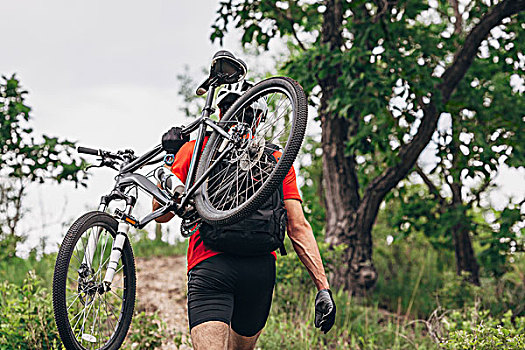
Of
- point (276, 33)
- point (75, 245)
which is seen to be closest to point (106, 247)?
point (75, 245)

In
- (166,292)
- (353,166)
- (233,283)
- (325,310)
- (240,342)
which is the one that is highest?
(353,166)

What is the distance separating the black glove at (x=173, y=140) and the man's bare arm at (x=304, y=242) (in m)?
0.65

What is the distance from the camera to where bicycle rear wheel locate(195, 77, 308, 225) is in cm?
279

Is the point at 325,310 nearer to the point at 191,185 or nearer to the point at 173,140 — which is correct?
the point at 191,185

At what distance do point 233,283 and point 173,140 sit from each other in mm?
810

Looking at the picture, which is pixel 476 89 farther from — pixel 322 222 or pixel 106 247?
pixel 106 247

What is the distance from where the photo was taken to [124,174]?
3051mm

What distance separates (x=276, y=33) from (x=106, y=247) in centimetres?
537

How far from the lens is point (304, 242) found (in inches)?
123

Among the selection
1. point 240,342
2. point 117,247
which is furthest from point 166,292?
point 117,247

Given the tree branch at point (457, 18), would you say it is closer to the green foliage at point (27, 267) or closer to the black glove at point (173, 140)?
the green foliage at point (27, 267)

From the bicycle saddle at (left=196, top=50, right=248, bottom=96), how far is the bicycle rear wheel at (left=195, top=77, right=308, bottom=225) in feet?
0.54

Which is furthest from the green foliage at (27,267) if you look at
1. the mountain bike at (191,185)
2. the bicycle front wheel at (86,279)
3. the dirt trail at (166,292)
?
the mountain bike at (191,185)

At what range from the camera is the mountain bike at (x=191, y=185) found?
2.74 m
